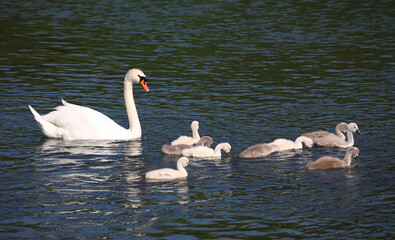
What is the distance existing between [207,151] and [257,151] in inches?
38.1

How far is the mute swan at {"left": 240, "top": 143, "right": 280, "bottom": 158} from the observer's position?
48.7ft

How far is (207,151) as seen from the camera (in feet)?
49.0

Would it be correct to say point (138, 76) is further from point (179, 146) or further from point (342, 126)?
point (342, 126)

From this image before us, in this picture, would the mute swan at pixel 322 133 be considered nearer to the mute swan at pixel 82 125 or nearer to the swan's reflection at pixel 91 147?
the swan's reflection at pixel 91 147

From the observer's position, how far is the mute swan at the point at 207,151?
14906 millimetres

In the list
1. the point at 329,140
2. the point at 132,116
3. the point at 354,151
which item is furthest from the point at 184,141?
the point at 354,151

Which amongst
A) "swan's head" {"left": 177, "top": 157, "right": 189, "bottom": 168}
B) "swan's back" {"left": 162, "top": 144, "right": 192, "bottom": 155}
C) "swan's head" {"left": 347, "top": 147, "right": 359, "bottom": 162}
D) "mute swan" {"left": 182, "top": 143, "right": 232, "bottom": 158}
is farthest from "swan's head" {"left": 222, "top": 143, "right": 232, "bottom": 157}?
"swan's head" {"left": 347, "top": 147, "right": 359, "bottom": 162}

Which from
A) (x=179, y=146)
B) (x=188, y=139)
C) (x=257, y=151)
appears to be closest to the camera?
(x=257, y=151)

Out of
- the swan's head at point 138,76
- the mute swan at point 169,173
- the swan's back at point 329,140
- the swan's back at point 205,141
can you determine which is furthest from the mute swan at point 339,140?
the swan's head at point 138,76

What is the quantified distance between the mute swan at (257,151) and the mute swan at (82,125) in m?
3.07

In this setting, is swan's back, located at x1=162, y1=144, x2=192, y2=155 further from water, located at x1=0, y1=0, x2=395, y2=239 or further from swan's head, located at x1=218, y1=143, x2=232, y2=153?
swan's head, located at x1=218, y1=143, x2=232, y2=153

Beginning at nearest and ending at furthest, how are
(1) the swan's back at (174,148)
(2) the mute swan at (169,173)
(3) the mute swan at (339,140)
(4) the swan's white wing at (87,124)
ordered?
(2) the mute swan at (169,173), (1) the swan's back at (174,148), (3) the mute swan at (339,140), (4) the swan's white wing at (87,124)

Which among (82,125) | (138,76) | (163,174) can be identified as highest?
(138,76)

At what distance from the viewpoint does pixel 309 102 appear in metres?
20.2
